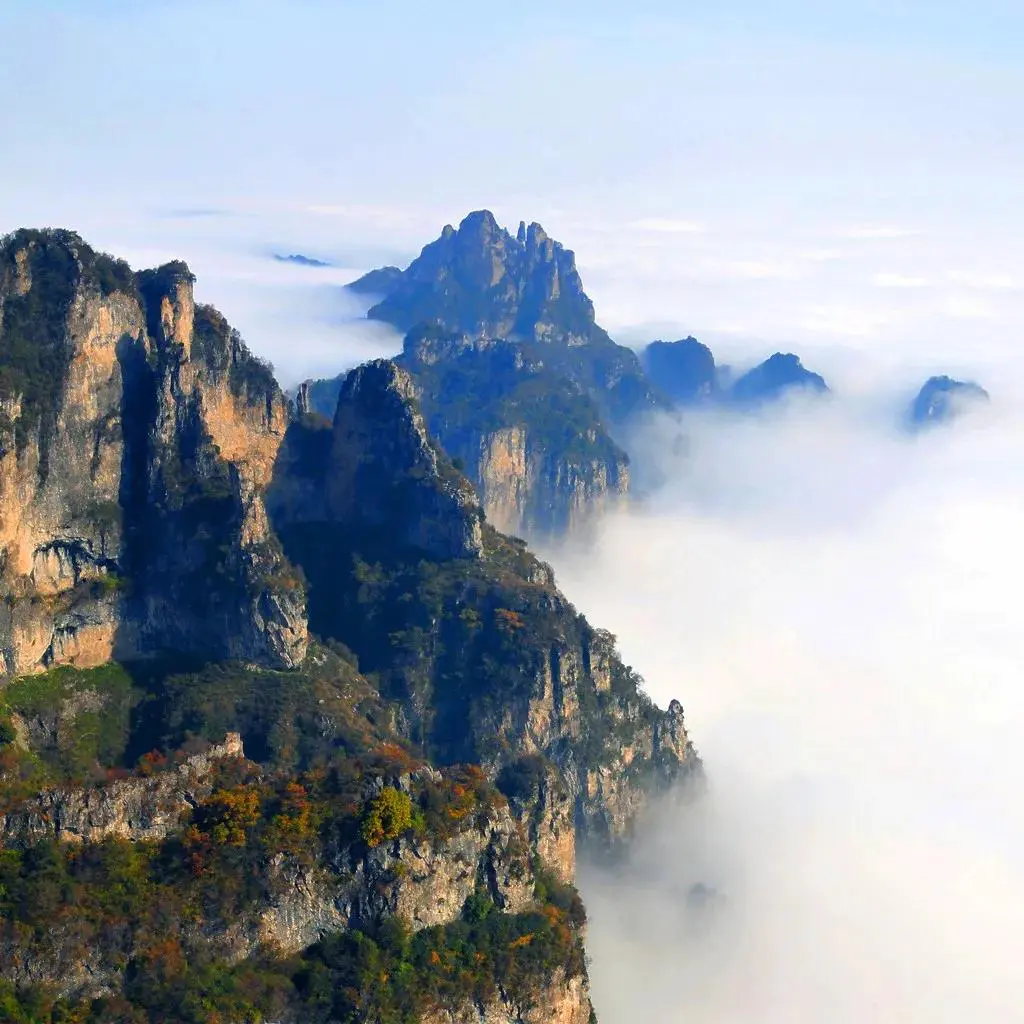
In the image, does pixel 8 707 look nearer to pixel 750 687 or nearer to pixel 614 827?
pixel 614 827

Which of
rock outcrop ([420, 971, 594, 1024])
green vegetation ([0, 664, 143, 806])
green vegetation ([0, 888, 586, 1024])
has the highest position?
green vegetation ([0, 664, 143, 806])

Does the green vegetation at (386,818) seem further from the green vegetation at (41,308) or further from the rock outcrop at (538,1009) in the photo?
the green vegetation at (41,308)

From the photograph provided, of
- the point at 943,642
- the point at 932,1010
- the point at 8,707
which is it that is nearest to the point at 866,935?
the point at 932,1010

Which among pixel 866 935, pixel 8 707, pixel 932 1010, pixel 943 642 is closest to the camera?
pixel 8 707

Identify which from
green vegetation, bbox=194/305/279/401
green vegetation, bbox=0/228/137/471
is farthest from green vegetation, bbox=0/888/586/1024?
green vegetation, bbox=194/305/279/401

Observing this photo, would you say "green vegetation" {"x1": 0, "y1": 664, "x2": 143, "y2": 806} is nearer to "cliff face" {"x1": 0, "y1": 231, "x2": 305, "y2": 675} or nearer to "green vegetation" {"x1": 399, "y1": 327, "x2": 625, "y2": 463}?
"cliff face" {"x1": 0, "y1": 231, "x2": 305, "y2": 675}
